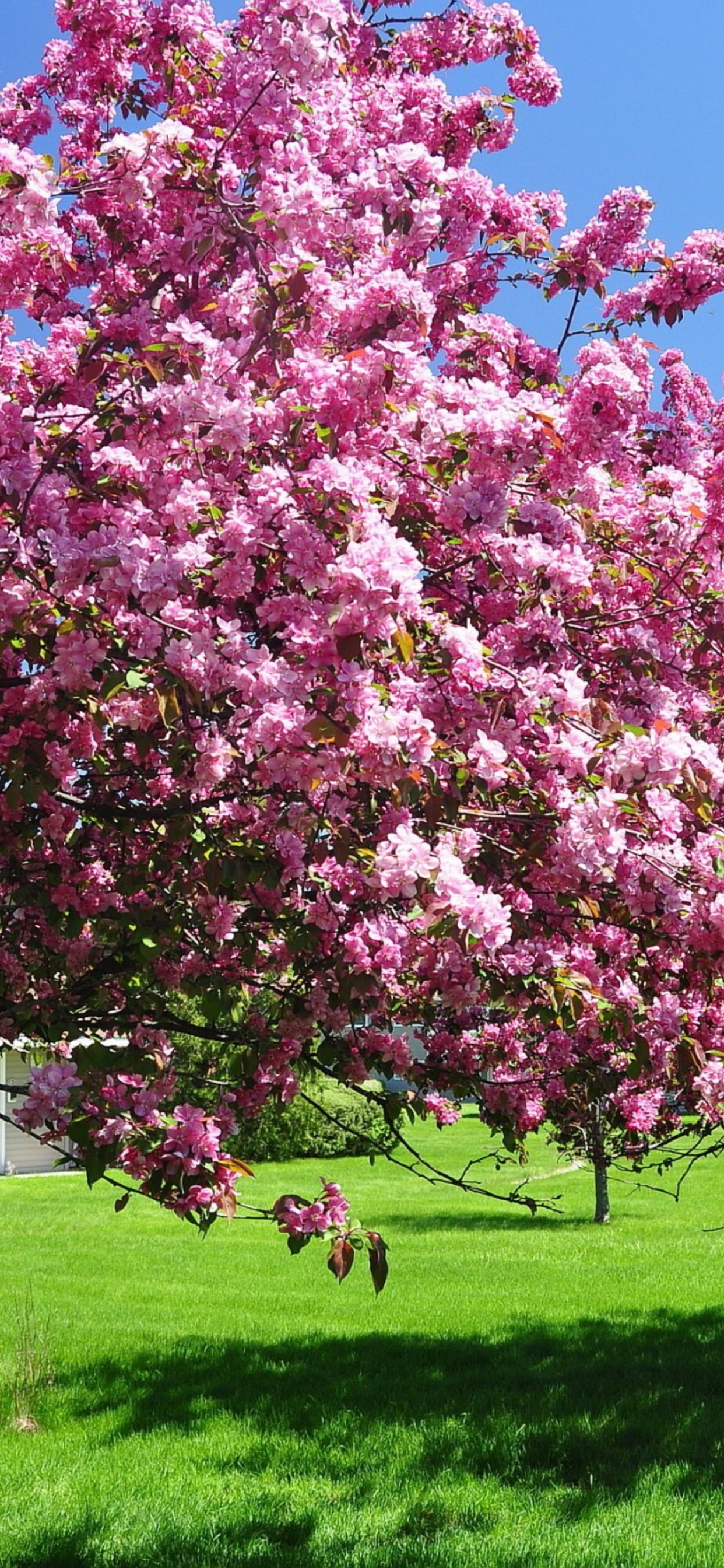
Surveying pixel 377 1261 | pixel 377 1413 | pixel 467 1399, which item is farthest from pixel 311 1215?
pixel 467 1399

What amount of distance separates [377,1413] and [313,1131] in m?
21.0

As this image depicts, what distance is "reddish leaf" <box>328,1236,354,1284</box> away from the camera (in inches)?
146

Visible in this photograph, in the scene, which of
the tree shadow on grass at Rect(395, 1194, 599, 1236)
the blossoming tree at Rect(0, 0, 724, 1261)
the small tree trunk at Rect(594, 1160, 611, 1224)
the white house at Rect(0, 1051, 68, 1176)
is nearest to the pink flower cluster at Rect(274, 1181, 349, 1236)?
Answer: the blossoming tree at Rect(0, 0, 724, 1261)

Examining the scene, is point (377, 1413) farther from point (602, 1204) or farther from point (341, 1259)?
point (602, 1204)

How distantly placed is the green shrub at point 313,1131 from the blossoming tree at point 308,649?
21.2 metres

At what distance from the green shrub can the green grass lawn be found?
10.6 meters

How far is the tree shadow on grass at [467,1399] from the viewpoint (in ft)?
23.6

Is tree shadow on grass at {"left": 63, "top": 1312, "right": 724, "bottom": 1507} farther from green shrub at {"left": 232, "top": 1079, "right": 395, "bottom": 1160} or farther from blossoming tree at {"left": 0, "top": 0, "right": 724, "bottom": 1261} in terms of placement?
green shrub at {"left": 232, "top": 1079, "right": 395, "bottom": 1160}

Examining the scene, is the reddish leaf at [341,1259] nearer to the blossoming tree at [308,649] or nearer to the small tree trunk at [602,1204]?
the blossoming tree at [308,649]

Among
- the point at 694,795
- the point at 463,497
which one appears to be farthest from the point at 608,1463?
the point at 463,497

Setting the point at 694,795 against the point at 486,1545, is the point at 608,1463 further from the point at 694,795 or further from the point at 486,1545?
the point at 694,795

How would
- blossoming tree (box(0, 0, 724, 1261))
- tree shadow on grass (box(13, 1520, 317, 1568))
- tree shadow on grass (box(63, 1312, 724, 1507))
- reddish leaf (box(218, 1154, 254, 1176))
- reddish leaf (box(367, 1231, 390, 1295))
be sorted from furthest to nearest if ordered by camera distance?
1. tree shadow on grass (box(63, 1312, 724, 1507))
2. tree shadow on grass (box(13, 1520, 317, 1568))
3. reddish leaf (box(218, 1154, 254, 1176))
4. reddish leaf (box(367, 1231, 390, 1295))
5. blossoming tree (box(0, 0, 724, 1261))

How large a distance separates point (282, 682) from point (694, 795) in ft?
4.05

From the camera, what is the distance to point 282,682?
310cm
